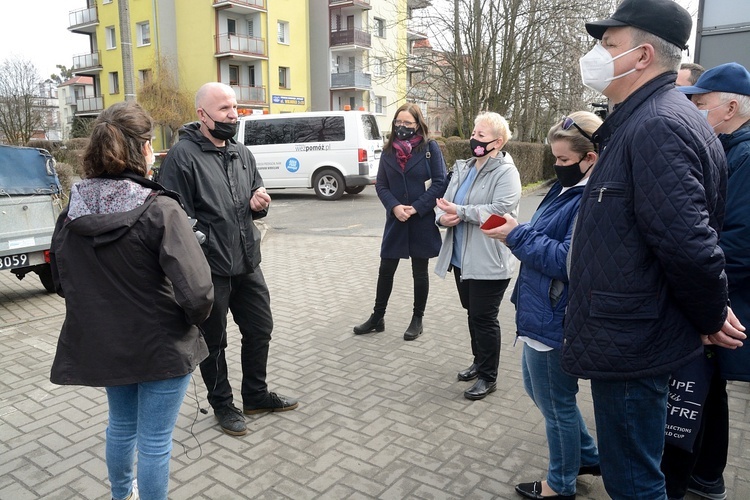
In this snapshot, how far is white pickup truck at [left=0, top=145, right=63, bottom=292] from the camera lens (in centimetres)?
609

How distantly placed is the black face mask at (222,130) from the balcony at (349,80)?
3864cm

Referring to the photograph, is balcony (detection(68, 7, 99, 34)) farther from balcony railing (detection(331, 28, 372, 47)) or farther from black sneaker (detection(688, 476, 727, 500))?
black sneaker (detection(688, 476, 727, 500))

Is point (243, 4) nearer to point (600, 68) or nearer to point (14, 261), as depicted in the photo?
point (14, 261)

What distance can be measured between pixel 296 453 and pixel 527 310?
5.27 feet

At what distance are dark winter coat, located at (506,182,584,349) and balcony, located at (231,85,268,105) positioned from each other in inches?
1446

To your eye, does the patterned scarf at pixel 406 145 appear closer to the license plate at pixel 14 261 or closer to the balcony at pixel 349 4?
the license plate at pixel 14 261

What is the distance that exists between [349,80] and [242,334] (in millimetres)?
39025

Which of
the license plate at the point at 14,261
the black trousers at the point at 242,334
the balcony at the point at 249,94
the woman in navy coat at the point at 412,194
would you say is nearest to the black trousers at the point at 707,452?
the black trousers at the point at 242,334

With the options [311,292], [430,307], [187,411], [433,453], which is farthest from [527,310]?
[311,292]

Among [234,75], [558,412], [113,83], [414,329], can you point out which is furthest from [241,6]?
[558,412]

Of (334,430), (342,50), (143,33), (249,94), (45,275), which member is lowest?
(334,430)

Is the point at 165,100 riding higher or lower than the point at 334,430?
higher

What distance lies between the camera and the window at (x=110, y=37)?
42397mm

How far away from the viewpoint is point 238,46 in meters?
36.6
